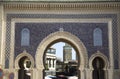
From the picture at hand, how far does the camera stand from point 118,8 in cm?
1205

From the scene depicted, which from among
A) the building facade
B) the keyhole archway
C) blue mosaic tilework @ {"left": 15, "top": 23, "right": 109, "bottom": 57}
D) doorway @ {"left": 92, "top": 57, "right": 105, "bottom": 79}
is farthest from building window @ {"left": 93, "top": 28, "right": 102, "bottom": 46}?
doorway @ {"left": 92, "top": 57, "right": 105, "bottom": 79}

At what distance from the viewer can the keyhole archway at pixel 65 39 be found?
11.8m

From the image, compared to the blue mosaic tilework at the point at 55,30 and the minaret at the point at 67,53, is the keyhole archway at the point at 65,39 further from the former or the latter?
the minaret at the point at 67,53

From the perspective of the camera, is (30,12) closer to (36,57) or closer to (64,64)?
(36,57)

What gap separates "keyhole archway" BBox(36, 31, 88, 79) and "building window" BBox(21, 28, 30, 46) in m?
0.57

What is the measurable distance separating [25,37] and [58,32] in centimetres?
141

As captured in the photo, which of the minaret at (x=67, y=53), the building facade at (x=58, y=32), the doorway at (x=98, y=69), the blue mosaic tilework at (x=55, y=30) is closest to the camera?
the building facade at (x=58, y=32)

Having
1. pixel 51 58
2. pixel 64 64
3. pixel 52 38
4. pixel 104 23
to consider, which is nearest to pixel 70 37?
pixel 52 38

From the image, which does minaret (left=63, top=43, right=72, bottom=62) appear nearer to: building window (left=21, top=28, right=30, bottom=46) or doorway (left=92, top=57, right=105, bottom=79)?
doorway (left=92, top=57, right=105, bottom=79)

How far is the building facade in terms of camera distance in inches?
465

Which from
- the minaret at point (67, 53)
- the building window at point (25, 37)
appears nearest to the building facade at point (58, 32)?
the building window at point (25, 37)

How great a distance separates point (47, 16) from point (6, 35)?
1.91m

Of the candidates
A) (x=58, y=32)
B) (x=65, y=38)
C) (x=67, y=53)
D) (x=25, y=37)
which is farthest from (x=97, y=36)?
(x=67, y=53)

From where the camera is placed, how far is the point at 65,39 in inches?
478
